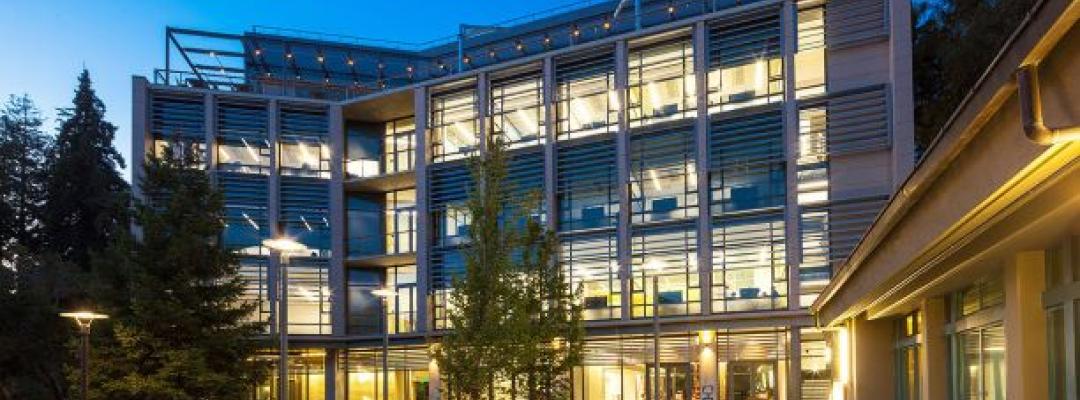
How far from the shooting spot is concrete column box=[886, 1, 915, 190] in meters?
33.5

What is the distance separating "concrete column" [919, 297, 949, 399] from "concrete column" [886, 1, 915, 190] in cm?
2034

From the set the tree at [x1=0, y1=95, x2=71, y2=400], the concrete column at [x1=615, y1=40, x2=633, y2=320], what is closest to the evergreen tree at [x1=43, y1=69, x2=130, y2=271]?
the tree at [x1=0, y1=95, x2=71, y2=400]

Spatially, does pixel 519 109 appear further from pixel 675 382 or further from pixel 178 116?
pixel 178 116

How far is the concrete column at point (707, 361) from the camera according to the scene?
37.4 metres

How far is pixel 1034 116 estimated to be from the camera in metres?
5.12

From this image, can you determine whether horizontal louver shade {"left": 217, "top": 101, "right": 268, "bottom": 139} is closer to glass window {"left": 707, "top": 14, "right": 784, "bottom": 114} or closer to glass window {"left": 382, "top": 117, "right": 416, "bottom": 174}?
glass window {"left": 382, "top": 117, "right": 416, "bottom": 174}

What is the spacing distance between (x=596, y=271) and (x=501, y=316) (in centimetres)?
2042

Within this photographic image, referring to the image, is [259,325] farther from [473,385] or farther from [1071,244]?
[1071,244]

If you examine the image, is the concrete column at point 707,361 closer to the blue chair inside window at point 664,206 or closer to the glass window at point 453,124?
the blue chair inside window at point 664,206

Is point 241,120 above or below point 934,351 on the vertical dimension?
above

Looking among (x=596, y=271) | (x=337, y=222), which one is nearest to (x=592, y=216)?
(x=596, y=271)

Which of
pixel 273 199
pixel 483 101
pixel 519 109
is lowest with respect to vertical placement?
pixel 273 199

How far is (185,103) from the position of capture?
47031mm

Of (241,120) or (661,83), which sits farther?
(241,120)
